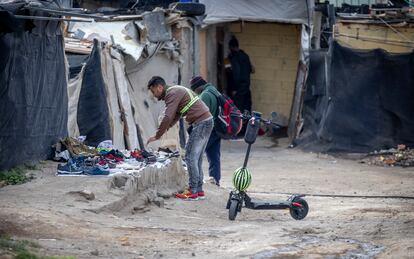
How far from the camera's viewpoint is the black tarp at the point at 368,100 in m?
21.1

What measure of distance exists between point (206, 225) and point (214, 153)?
3.72 m

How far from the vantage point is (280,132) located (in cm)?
2573

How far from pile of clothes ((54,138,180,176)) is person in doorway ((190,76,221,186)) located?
0.58 metres

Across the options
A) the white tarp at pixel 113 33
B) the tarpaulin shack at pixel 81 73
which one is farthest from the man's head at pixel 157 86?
the white tarp at pixel 113 33

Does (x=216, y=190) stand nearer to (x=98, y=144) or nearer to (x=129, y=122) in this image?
(x=98, y=144)

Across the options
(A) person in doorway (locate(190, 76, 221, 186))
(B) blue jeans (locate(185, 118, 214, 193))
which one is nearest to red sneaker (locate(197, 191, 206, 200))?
(B) blue jeans (locate(185, 118, 214, 193))

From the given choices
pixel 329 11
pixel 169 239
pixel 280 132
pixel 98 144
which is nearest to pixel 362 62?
pixel 329 11

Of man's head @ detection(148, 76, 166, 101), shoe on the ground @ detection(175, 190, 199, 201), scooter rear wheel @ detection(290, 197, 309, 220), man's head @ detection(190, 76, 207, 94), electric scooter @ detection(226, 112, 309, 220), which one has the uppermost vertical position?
man's head @ detection(148, 76, 166, 101)

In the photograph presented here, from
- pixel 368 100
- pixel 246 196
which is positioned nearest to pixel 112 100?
pixel 368 100

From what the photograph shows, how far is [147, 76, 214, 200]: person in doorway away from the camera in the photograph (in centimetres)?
1323

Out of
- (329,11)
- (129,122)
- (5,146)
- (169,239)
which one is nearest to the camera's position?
(169,239)

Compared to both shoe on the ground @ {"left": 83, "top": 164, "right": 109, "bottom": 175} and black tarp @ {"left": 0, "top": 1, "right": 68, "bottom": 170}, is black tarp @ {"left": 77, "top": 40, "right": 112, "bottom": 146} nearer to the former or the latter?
black tarp @ {"left": 0, "top": 1, "right": 68, "bottom": 170}

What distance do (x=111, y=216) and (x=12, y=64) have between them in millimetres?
3059

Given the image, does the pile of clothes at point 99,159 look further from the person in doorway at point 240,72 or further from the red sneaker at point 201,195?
the person in doorway at point 240,72
